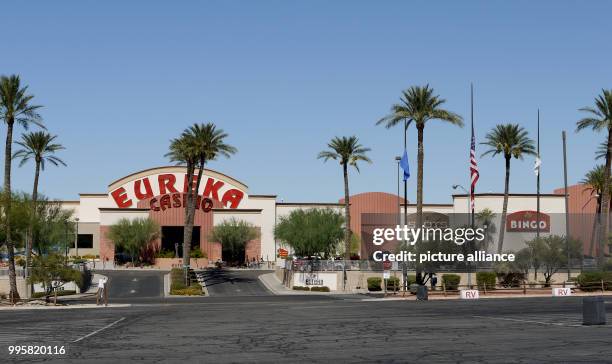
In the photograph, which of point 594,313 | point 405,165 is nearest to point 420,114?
point 405,165

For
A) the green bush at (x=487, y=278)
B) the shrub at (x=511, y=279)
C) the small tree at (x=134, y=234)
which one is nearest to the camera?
the green bush at (x=487, y=278)

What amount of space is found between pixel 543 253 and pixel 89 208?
70698 millimetres

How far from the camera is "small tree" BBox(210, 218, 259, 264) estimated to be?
110 metres

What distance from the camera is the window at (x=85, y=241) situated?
4786 inches

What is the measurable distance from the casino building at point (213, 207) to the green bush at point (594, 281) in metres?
45.1

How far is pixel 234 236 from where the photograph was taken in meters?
110

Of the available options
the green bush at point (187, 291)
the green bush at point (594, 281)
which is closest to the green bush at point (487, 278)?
the green bush at point (594, 281)

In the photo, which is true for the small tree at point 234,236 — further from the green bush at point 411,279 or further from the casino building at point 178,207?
the green bush at point 411,279

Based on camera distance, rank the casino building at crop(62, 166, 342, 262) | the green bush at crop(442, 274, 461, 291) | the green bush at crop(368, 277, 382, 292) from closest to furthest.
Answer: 1. the green bush at crop(442, 274, 461, 291)
2. the green bush at crop(368, 277, 382, 292)
3. the casino building at crop(62, 166, 342, 262)

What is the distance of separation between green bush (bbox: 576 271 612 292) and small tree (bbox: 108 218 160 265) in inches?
2454

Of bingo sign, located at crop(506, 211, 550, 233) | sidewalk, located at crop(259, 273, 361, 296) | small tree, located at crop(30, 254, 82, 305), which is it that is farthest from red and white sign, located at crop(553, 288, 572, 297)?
bingo sign, located at crop(506, 211, 550, 233)

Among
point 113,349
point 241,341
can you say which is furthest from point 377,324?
point 113,349

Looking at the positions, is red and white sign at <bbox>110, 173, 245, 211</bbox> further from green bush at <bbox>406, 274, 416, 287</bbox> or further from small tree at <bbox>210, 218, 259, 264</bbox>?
green bush at <bbox>406, 274, 416, 287</bbox>

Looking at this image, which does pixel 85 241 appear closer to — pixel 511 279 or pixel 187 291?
pixel 187 291
